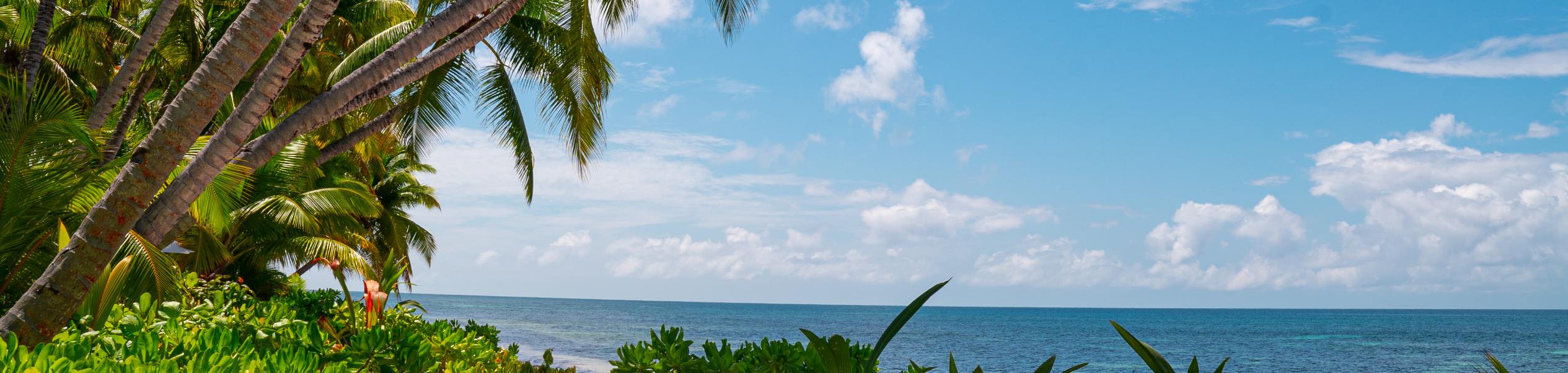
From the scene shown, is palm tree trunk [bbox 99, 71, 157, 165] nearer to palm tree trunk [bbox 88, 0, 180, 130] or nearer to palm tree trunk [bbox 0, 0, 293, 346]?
palm tree trunk [bbox 88, 0, 180, 130]

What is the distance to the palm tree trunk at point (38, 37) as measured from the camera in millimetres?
8836

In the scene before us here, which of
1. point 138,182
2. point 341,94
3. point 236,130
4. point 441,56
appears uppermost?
point 441,56

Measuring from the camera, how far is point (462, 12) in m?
5.50

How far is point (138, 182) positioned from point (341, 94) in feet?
3.79

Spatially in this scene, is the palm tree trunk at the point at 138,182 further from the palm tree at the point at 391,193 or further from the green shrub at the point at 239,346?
the palm tree at the point at 391,193

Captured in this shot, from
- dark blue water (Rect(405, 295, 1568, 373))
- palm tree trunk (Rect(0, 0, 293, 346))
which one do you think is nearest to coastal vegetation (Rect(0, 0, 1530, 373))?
palm tree trunk (Rect(0, 0, 293, 346))

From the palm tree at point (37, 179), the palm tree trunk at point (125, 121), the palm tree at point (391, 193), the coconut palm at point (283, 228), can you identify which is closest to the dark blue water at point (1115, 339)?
the palm tree at point (391, 193)

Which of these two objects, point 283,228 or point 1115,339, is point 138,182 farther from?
point 1115,339

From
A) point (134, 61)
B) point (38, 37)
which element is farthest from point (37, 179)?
point (38, 37)

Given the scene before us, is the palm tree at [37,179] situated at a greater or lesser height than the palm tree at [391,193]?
lesser

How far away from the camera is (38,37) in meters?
8.89

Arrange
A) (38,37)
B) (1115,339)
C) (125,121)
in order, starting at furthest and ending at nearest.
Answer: (1115,339) → (125,121) → (38,37)

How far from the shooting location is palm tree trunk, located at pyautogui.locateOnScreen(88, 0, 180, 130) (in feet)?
26.1

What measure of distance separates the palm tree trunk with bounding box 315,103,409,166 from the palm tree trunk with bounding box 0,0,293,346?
524 centimetres
